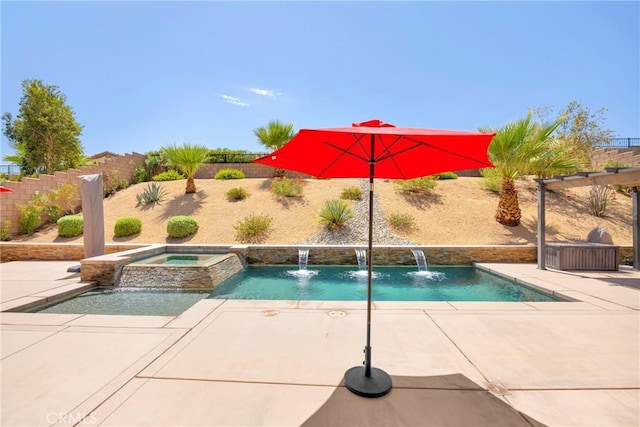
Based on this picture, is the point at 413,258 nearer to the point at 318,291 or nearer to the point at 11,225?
the point at 318,291

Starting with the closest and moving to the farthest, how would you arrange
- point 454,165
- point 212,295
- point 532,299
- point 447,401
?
point 447,401 < point 454,165 < point 532,299 < point 212,295

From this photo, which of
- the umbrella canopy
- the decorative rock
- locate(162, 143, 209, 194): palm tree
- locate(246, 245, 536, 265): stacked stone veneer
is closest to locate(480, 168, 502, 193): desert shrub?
the decorative rock

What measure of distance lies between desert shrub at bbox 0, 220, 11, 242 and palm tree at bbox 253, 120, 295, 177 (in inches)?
470

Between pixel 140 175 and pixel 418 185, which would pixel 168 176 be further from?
pixel 418 185

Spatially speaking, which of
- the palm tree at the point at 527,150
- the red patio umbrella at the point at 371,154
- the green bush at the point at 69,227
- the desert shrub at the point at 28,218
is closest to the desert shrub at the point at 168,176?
the desert shrub at the point at 28,218

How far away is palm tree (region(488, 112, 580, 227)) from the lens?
33.5 feet

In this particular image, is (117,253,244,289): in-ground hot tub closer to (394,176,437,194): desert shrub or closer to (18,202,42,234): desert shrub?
(18,202,42,234): desert shrub

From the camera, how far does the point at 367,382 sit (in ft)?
8.36

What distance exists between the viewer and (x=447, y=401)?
238 centimetres

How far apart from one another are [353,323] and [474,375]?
163 cm

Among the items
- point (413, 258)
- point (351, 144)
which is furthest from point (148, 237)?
point (351, 144)

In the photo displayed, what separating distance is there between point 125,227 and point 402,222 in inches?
472

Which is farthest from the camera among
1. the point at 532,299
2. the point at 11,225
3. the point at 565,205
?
the point at 565,205

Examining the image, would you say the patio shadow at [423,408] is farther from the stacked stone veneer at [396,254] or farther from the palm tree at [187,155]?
the palm tree at [187,155]
